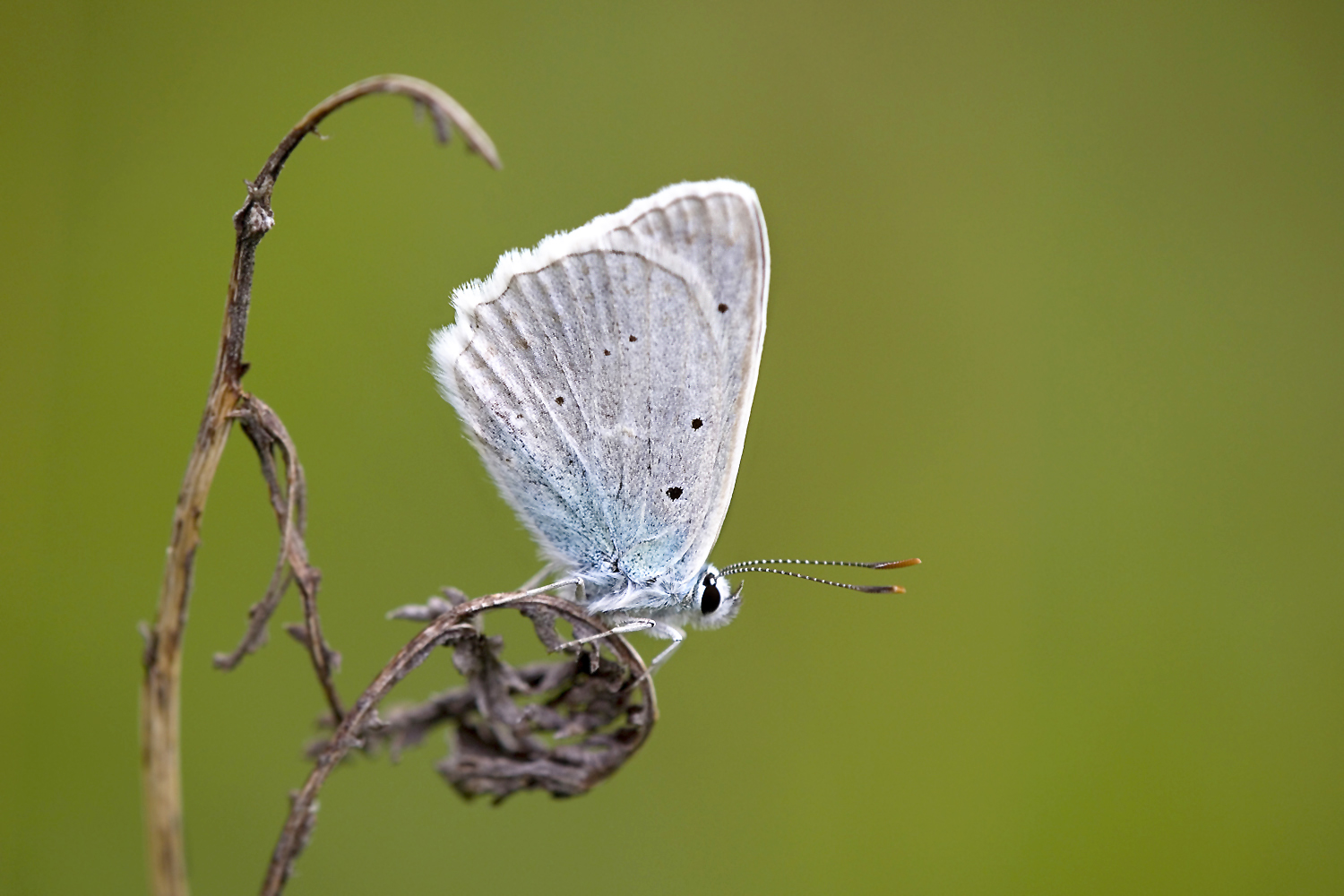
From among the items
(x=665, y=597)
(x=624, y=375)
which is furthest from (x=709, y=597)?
(x=624, y=375)

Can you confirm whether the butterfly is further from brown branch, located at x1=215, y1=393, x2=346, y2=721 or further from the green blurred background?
brown branch, located at x1=215, y1=393, x2=346, y2=721

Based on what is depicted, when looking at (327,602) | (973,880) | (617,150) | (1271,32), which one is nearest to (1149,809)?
(973,880)

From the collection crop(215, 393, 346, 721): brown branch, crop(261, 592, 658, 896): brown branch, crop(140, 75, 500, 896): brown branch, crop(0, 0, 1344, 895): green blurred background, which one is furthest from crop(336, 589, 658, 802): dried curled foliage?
crop(0, 0, 1344, 895): green blurred background

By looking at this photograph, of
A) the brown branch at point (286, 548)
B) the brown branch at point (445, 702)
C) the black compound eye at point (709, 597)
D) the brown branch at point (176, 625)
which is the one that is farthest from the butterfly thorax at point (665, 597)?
the brown branch at point (176, 625)

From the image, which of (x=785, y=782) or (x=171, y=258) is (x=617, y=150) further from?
(x=785, y=782)

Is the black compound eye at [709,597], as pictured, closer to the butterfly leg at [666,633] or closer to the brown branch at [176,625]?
the butterfly leg at [666,633]
